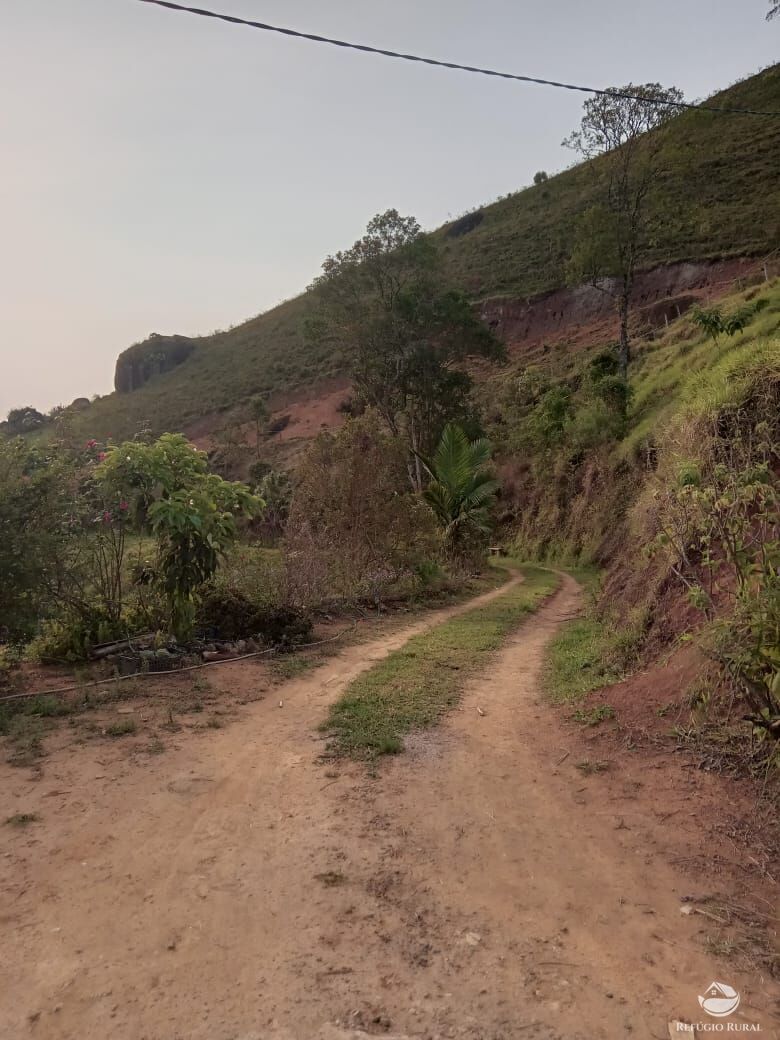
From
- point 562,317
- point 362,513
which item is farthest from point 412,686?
point 562,317

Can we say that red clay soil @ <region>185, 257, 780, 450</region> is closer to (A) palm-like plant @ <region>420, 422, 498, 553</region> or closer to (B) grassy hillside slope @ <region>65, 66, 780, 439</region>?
(B) grassy hillside slope @ <region>65, 66, 780, 439</region>

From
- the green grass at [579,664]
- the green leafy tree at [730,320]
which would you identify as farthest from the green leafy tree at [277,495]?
the green grass at [579,664]

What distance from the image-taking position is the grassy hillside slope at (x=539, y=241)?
34250mm

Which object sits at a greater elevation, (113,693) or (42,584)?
(42,584)

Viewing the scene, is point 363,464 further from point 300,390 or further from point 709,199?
point 300,390

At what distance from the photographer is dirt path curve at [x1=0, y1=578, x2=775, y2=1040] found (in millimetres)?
2396

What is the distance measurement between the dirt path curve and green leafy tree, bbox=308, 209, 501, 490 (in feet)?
67.1

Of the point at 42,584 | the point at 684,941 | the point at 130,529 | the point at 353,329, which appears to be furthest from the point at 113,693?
the point at 353,329

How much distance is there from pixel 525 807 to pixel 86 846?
8.67ft

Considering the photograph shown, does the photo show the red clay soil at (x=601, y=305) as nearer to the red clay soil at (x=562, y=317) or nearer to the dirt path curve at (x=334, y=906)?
the red clay soil at (x=562, y=317)

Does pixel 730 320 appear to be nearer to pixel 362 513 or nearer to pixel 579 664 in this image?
pixel 362 513

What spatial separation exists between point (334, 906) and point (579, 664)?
4.97 m

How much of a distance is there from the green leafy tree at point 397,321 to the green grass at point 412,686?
14737 millimetres

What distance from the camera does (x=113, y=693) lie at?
6.50 metres
